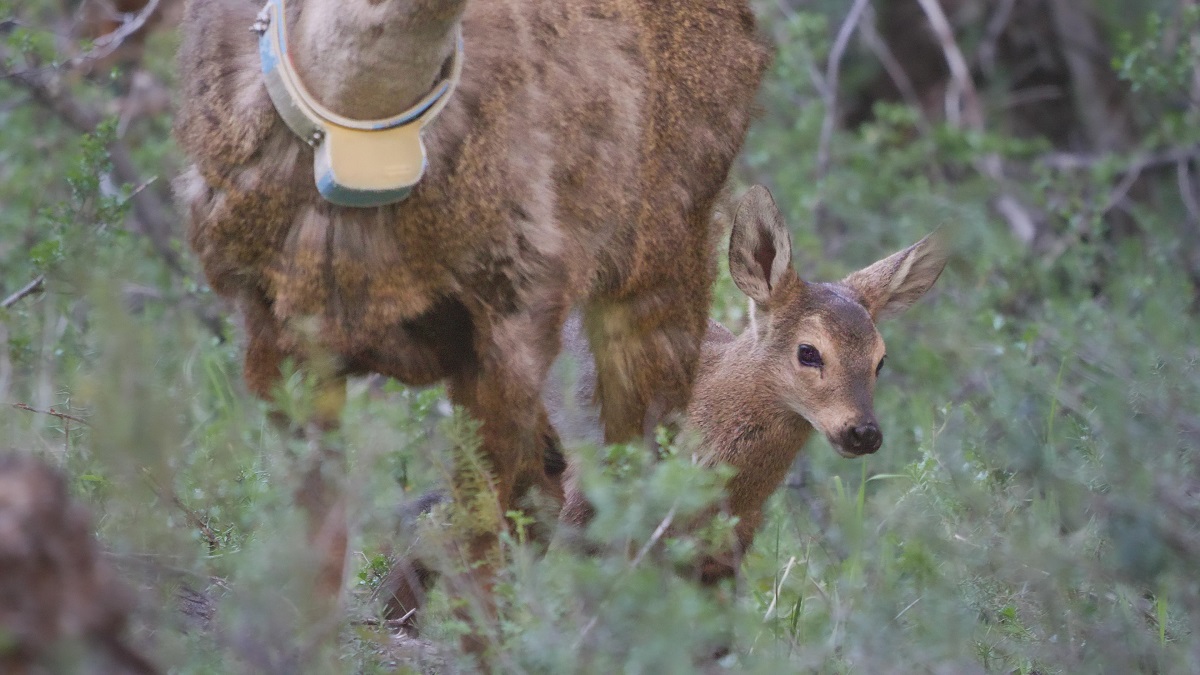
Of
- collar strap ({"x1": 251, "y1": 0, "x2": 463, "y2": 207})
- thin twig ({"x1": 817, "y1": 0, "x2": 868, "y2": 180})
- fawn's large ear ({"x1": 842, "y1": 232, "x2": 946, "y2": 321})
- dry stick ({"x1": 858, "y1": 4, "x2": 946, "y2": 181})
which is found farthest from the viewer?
dry stick ({"x1": 858, "y1": 4, "x2": 946, "y2": 181})

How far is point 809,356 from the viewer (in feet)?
18.4

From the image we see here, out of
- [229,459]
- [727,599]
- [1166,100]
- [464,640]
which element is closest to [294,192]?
[229,459]

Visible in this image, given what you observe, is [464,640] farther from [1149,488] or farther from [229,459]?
[1149,488]

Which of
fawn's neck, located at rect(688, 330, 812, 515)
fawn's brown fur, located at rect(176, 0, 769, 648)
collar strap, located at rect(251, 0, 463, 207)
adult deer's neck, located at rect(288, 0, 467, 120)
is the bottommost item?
fawn's neck, located at rect(688, 330, 812, 515)

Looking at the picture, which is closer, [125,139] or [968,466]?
[968,466]

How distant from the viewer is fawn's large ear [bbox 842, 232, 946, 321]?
600 centimetres

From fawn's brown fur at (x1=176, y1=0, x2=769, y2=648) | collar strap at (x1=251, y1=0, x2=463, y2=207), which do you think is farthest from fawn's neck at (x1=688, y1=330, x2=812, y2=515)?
collar strap at (x1=251, y1=0, x2=463, y2=207)

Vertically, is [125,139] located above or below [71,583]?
below

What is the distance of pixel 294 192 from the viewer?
406cm

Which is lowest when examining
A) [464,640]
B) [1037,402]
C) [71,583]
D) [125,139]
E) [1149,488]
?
[125,139]

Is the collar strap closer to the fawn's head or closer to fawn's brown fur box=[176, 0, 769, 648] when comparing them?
fawn's brown fur box=[176, 0, 769, 648]

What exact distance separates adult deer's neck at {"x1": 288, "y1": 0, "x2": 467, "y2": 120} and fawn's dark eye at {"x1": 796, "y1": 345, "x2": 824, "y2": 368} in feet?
6.95

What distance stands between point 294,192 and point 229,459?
0.95 metres

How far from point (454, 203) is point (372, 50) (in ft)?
1.66
